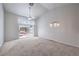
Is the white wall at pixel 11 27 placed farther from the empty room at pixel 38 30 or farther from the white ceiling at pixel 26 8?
the white ceiling at pixel 26 8

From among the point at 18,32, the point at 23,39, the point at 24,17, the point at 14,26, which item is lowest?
the point at 23,39

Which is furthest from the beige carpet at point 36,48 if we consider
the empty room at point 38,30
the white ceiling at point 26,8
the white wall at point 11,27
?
the white ceiling at point 26,8

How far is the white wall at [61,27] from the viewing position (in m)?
2.61

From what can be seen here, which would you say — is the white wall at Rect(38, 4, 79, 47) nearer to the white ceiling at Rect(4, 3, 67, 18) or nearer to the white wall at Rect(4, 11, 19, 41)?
→ the white ceiling at Rect(4, 3, 67, 18)

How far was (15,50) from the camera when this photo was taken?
2.32 metres

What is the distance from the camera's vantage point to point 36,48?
251cm

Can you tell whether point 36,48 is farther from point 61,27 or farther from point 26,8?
point 26,8

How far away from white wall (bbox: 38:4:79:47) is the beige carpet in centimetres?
20

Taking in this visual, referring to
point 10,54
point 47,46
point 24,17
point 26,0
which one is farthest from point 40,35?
Result: point 26,0

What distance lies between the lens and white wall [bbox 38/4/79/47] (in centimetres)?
261

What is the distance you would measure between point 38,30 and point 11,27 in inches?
32.7

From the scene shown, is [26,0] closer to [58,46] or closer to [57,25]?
[57,25]

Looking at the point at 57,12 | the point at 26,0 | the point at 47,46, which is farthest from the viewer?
the point at 57,12

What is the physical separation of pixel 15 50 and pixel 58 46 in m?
1.25
